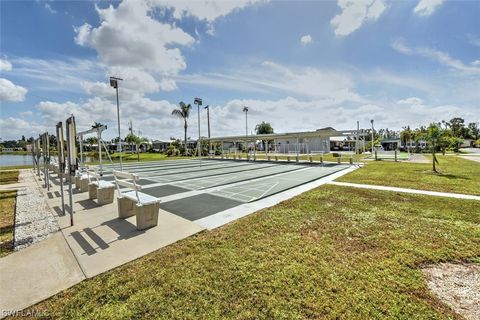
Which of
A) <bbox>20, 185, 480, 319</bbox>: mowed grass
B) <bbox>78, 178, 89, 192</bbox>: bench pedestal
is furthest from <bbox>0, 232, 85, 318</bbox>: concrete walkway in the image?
<bbox>78, 178, 89, 192</bbox>: bench pedestal

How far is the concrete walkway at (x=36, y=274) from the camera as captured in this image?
2911 millimetres

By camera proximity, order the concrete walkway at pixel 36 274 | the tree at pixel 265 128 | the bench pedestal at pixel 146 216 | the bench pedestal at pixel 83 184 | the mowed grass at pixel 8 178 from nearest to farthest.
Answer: the concrete walkway at pixel 36 274 → the bench pedestal at pixel 146 216 → the bench pedestal at pixel 83 184 → the mowed grass at pixel 8 178 → the tree at pixel 265 128

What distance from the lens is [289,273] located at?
3.31m

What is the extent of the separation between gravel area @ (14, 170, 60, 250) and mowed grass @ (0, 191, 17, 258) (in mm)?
90

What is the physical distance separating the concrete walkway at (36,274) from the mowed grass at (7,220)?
1.46ft

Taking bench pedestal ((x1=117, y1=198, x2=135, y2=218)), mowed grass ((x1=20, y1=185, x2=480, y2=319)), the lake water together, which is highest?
the lake water

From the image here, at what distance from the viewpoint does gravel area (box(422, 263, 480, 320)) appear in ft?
8.73

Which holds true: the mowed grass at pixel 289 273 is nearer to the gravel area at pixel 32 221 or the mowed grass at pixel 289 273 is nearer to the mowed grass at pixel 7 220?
the mowed grass at pixel 7 220

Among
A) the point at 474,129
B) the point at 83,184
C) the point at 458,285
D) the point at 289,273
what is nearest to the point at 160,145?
the point at 83,184

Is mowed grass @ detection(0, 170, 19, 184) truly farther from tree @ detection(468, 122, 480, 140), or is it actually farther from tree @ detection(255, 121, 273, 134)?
tree @ detection(468, 122, 480, 140)

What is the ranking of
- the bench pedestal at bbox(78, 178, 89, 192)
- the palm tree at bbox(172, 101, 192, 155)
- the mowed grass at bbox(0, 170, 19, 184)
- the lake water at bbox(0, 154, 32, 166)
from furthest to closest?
the palm tree at bbox(172, 101, 192, 155)
the lake water at bbox(0, 154, 32, 166)
the mowed grass at bbox(0, 170, 19, 184)
the bench pedestal at bbox(78, 178, 89, 192)

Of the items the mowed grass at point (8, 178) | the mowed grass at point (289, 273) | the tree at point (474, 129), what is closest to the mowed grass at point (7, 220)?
the mowed grass at point (289, 273)

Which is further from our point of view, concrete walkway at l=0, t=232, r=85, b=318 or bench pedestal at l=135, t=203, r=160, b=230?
bench pedestal at l=135, t=203, r=160, b=230

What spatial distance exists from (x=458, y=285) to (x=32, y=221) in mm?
8562
